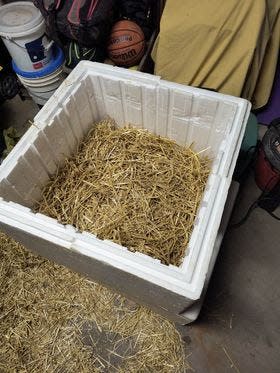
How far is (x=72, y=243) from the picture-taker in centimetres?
85

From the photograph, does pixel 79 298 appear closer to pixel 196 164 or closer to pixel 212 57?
pixel 196 164

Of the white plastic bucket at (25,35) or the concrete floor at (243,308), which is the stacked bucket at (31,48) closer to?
the white plastic bucket at (25,35)

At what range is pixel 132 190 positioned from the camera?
1.30 metres

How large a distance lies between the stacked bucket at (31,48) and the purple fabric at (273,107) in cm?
133

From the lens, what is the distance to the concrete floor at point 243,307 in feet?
4.33

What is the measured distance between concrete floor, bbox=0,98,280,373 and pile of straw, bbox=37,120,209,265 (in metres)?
0.49

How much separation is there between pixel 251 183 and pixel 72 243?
4.24 feet

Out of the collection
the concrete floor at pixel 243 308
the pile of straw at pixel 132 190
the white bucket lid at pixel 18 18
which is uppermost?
the white bucket lid at pixel 18 18

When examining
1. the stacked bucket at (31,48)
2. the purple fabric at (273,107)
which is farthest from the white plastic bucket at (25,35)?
the purple fabric at (273,107)

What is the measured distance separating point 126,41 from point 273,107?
986mm

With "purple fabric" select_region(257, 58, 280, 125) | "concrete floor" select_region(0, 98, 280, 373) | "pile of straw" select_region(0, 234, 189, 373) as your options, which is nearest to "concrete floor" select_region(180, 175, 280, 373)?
"concrete floor" select_region(0, 98, 280, 373)

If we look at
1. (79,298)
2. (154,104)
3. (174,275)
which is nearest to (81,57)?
(154,104)

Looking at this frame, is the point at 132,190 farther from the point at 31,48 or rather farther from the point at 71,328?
the point at 31,48

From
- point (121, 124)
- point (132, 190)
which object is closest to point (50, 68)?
point (121, 124)
